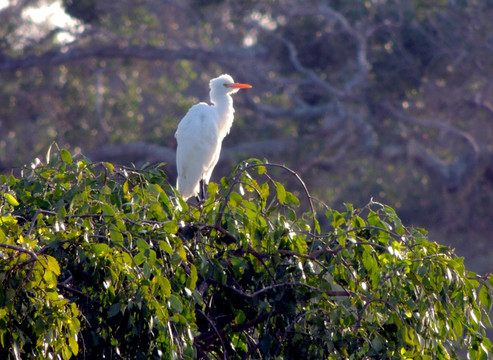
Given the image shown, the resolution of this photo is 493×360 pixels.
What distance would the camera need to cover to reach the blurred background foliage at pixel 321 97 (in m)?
9.24

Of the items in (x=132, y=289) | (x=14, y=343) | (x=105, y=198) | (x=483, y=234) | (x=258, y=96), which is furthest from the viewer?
(x=258, y=96)

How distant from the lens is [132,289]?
1961mm

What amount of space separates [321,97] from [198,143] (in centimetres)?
559

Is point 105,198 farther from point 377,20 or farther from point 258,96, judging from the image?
point 258,96

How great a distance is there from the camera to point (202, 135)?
4.61 m

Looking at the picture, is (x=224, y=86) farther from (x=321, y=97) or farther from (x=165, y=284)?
(x=321, y=97)

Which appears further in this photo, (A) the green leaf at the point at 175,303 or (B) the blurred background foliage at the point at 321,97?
(B) the blurred background foliage at the point at 321,97

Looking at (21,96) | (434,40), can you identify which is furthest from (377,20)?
(21,96)

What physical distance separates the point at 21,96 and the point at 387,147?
510cm

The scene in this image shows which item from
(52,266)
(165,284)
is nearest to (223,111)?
(165,284)

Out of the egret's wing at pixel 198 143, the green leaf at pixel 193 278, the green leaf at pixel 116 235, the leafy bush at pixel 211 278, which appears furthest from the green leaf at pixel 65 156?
the egret's wing at pixel 198 143

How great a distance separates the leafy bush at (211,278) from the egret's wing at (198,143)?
2.19 m

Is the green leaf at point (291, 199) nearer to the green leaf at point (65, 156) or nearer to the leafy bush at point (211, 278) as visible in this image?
the leafy bush at point (211, 278)

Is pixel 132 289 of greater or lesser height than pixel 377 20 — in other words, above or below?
above
